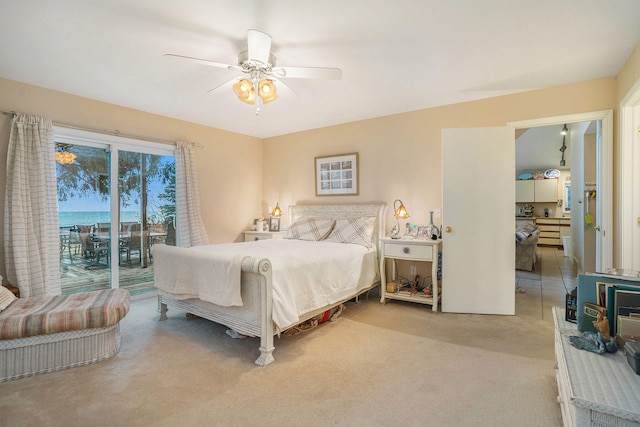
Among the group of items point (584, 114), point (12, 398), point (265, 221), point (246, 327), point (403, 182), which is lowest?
point (12, 398)

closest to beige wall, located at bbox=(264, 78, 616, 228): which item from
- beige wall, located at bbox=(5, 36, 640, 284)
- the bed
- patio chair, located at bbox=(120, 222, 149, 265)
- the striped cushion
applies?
beige wall, located at bbox=(5, 36, 640, 284)

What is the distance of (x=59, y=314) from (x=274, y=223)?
322 centimetres

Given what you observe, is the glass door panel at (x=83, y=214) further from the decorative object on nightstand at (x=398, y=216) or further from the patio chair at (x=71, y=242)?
the decorative object on nightstand at (x=398, y=216)

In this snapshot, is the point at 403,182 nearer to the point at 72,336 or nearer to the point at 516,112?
the point at 516,112

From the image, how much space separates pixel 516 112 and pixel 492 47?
4.16 ft

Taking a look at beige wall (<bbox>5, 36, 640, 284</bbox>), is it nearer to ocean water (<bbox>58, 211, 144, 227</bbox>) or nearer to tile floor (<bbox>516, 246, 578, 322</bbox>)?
ocean water (<bbox>58, 211, 144, 227</bbox>)

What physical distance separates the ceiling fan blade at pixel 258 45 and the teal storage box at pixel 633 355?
251cm

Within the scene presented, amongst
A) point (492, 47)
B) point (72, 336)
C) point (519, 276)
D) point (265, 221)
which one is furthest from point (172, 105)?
point (519, 276)

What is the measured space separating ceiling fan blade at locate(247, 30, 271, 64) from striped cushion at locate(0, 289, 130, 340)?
2.12 meters

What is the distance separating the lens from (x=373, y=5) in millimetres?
1915

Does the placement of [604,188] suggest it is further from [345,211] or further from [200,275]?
[200,275]

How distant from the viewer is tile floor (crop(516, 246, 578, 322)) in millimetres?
3426

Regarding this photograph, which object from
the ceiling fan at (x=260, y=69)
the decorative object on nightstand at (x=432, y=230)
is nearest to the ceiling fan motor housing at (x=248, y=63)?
the ceiling fan at (x=260, y=69)

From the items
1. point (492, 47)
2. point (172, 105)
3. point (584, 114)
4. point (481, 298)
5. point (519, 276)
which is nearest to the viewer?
point (492, 47)
